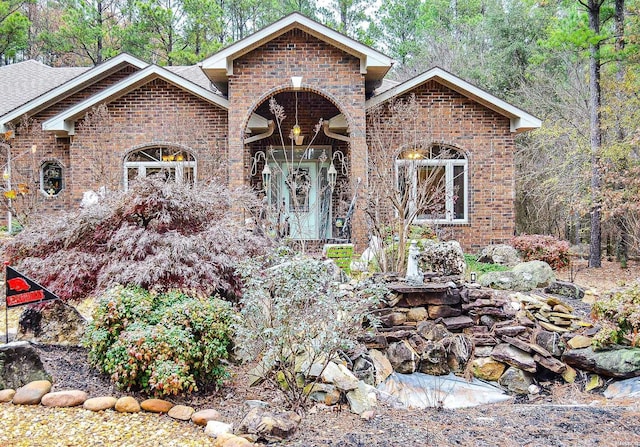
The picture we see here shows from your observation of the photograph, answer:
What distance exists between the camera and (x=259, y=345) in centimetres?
396

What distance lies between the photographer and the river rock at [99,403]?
12.0 feet

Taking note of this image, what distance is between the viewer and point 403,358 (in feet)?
18.7

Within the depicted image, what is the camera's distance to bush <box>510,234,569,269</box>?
11.1 metres

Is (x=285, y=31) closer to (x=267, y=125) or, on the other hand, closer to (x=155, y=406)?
(x=267, y=125)

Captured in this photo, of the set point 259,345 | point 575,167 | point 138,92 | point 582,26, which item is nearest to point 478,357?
point 259,345

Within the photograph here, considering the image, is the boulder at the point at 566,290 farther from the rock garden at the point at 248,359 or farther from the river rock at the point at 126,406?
the river rock at the point at 126,406

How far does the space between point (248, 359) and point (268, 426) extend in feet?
3.13

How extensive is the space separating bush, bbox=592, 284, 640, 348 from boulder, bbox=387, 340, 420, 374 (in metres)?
2.01

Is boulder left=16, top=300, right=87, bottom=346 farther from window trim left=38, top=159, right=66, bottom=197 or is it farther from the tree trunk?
the tree trunk

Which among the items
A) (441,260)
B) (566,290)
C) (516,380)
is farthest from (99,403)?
(566,290)

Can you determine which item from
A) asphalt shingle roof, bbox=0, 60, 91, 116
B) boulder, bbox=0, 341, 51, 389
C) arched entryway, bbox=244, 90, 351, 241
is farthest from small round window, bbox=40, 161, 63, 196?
boulder, bbox=0, 341, 51, 389

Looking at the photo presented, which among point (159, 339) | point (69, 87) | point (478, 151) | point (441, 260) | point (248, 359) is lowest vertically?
point (248, 359)

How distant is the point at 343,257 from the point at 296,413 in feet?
17.0

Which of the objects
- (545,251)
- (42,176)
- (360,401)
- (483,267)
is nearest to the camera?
(360,401)
